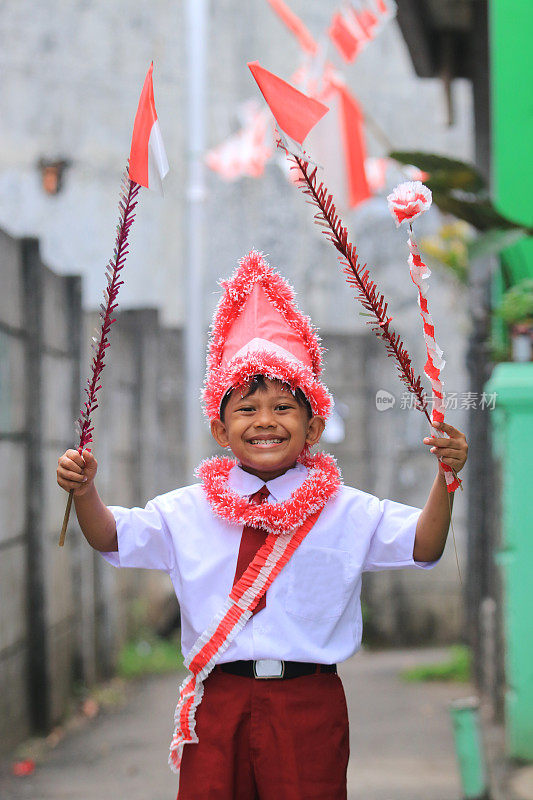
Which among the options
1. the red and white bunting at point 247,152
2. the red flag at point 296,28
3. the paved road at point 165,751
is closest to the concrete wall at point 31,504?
the paved road at point 165,751

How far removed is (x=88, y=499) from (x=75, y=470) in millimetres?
111

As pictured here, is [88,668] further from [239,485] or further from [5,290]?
[239,485]

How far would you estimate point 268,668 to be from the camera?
240 centimetres

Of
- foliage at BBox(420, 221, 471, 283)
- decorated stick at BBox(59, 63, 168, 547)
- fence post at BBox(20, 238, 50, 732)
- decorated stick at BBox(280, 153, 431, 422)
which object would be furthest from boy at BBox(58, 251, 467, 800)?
foliage at BBox(420, 221, 471, 283)

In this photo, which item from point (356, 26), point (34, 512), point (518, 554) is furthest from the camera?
point (356, 26)

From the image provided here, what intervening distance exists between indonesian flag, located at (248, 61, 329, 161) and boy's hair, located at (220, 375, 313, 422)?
0.54m

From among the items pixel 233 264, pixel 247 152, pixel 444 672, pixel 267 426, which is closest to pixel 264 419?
pixel 267 426

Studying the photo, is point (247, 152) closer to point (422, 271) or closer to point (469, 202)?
point (469, 202)

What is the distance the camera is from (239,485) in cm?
255

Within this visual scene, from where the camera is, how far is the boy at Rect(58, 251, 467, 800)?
→ 2389 millimetres

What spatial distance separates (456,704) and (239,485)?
5.07 feet

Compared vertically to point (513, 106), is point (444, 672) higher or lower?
lower

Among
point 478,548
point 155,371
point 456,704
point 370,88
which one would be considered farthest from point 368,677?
point 370,88

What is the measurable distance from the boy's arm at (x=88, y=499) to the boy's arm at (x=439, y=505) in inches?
28.0
